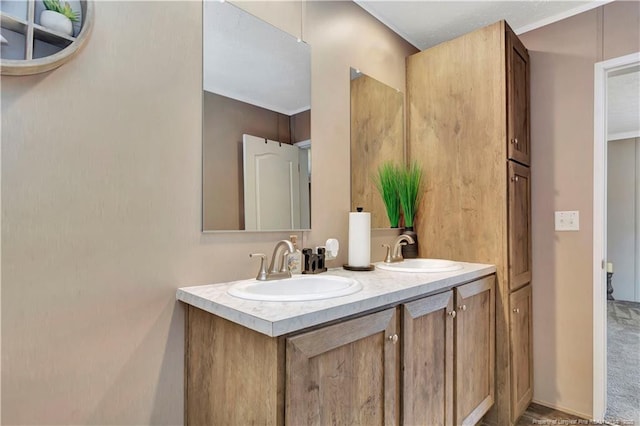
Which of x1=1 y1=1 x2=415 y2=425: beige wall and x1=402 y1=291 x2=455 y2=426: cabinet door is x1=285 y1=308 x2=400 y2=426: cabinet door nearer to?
x1=402 y1=291 x2=455 y2=426: cabinet door

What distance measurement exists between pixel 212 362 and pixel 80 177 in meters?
0.70

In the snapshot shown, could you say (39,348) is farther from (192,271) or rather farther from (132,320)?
(192,271)

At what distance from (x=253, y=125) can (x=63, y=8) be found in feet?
2.34

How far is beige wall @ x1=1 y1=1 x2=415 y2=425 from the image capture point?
3.07ft

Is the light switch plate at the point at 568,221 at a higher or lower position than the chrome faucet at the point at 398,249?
higher

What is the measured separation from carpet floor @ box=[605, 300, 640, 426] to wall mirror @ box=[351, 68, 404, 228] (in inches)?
67.8

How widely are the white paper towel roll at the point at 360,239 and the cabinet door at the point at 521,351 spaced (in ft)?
2.90

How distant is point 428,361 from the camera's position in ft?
4.55

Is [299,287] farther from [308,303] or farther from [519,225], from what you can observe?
[519,225]

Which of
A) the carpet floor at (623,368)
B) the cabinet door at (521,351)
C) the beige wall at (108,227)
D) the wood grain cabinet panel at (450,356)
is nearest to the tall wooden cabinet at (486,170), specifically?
the cabinet door at (521,351)

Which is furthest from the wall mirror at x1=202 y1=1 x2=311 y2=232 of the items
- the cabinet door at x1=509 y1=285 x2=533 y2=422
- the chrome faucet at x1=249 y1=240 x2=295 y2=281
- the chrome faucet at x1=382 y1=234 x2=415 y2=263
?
the cabinet door at x1=509 y1=285 x2=533 y2=422

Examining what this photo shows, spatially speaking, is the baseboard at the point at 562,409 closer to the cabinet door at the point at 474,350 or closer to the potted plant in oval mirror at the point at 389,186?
the cabinet door at the point at 474,350

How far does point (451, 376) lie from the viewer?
153cm

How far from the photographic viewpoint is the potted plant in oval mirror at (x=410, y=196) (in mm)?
2162
